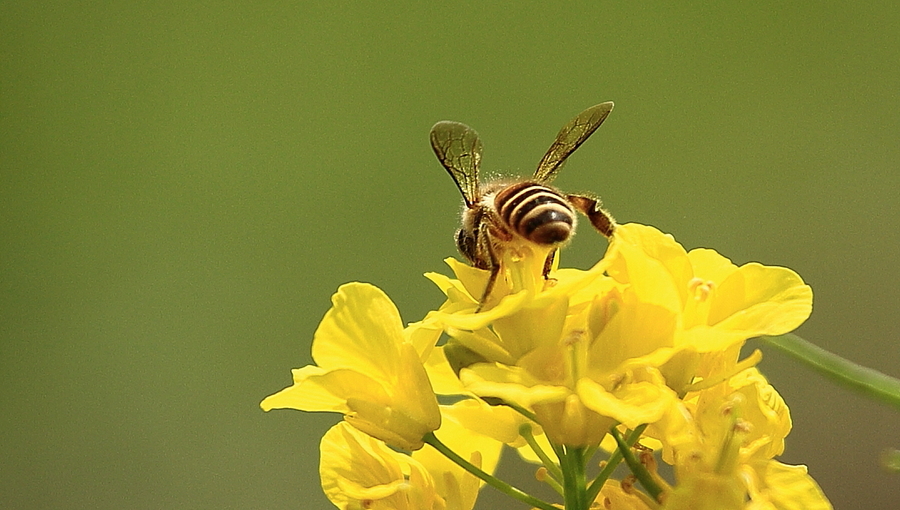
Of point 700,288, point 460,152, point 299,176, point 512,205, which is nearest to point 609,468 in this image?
point 700,288

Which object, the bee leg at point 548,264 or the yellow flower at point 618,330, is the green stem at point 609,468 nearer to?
the yellow flower at point 618,330

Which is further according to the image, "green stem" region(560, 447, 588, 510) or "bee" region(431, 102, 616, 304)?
"bee" region(431, 102, 616, 304)

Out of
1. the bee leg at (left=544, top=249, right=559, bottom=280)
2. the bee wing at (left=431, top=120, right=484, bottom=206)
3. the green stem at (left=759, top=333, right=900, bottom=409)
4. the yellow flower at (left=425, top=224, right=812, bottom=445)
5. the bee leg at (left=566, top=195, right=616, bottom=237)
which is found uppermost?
the bee wing at (left=431, top=120, right=484, bottom=206)

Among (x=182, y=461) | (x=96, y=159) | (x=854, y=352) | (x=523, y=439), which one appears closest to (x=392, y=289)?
(x=182, y=461)

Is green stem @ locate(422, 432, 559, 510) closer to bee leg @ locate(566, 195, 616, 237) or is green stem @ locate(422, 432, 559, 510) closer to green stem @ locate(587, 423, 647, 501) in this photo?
green stem @ locate(587, 423, 647, 501)

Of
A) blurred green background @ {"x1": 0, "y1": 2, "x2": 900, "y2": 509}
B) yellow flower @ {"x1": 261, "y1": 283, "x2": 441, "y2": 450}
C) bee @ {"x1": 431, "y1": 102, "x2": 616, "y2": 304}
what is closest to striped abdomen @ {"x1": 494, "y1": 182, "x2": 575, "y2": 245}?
bee @ {"x1": 431, "y1": 102, "x2": 616, "y2": 304}

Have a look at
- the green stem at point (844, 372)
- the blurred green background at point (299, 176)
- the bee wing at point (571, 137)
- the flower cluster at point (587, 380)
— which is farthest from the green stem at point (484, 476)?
the blurred green background at point (299, 176)

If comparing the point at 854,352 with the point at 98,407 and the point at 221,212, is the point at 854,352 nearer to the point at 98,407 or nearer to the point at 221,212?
the point at 221,212
